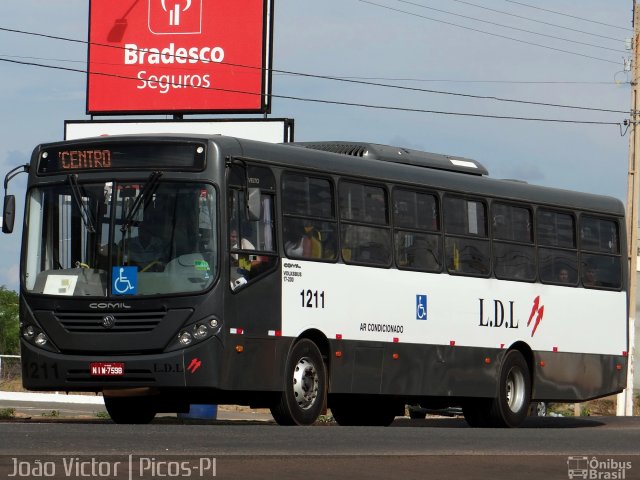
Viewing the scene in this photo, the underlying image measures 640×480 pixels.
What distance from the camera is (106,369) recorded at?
1819cm

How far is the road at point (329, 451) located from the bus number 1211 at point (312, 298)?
1760mm

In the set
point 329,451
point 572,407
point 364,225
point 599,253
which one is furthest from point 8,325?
point 329,451

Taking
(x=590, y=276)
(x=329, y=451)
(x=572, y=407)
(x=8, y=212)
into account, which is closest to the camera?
(x=329, y=451)

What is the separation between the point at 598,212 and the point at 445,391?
15.8 feet

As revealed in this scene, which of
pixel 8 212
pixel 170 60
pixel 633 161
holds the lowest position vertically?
pixel 8 212

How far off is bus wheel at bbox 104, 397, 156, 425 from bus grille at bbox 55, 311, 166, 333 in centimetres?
196

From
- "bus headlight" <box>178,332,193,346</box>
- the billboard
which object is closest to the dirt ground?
the billboard

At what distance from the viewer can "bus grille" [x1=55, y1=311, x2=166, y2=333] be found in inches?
717

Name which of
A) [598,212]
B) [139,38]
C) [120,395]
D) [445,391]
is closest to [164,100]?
[139,38]

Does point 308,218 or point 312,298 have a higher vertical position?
point 308,218

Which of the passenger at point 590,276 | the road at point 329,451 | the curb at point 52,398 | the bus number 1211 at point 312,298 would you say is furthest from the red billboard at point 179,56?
the road at point 329,451

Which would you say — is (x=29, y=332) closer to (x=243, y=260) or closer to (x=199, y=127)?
(x=243, y=260)

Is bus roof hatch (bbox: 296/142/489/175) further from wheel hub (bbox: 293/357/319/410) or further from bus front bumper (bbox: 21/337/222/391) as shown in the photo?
bus front bumper (bbox: 21/337/222/391)

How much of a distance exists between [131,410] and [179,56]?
19.8m
